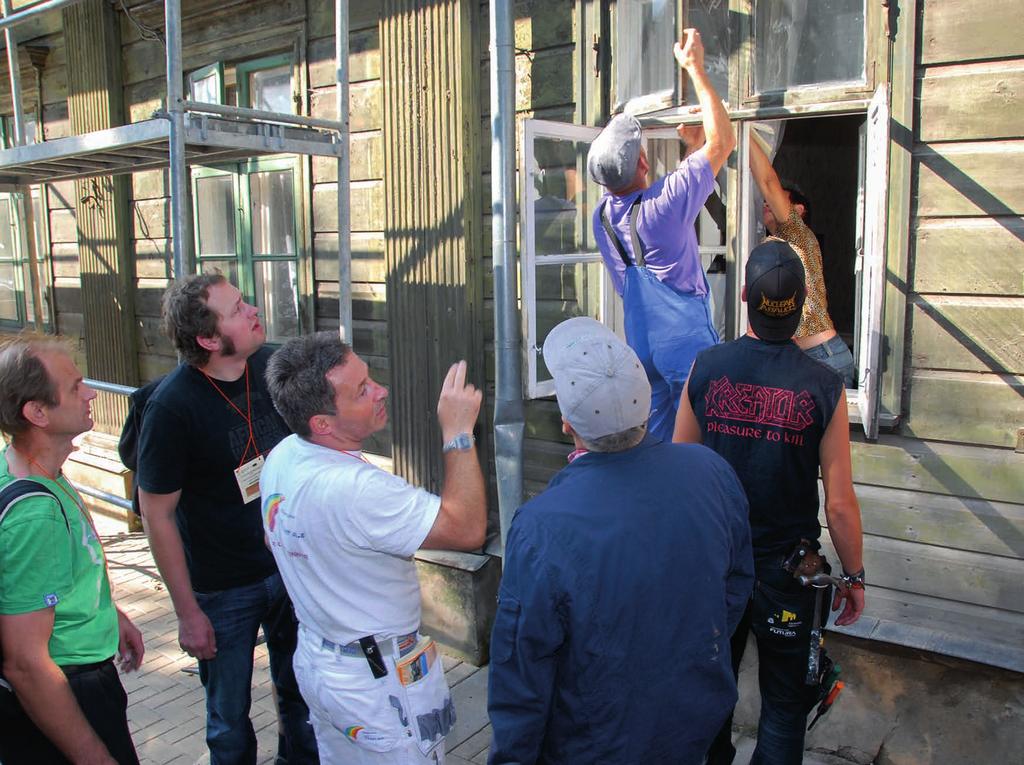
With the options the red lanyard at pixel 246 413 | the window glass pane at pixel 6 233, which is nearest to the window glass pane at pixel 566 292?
the red lanyard at pixel 246 413

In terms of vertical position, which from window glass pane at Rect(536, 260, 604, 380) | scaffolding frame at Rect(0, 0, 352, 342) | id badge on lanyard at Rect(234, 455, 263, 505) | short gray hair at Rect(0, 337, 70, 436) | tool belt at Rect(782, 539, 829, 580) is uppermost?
scaffolding frame at Rect(0, 0, 352, 342)

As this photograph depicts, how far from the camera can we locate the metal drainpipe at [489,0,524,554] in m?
3.51

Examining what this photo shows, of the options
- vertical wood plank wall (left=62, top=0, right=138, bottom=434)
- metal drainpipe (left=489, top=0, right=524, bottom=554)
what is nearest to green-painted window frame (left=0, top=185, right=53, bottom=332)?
vertical wood plank wall (left=62, top=0, right=138, bottom=434)

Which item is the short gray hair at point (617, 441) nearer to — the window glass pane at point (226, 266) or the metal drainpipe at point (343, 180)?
the metal drainpipe at point (343, 180)

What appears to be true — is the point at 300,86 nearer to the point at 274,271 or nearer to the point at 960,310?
the point at 274,271

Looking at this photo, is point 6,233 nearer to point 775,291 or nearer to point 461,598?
point 461,598

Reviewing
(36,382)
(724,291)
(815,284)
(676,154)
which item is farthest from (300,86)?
(36,382)

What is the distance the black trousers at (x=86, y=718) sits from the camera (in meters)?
2.06

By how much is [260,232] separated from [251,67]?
1118mm

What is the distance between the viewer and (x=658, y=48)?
402cm

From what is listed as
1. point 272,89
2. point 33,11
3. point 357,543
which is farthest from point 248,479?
point 272,89

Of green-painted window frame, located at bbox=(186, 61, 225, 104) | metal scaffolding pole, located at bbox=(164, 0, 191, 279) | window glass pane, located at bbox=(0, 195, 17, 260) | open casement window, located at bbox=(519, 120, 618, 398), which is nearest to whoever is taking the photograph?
metal scaffolding pole, located at bbox=(164, 0, 191, 279)

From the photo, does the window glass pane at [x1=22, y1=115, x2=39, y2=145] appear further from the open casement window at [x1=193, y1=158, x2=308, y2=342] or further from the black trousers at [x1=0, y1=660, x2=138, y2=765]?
the black trousers at [x1=0, y1=660, x2=138, y2=765]

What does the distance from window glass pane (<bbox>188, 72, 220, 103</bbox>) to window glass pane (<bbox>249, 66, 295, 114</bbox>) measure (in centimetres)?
29
